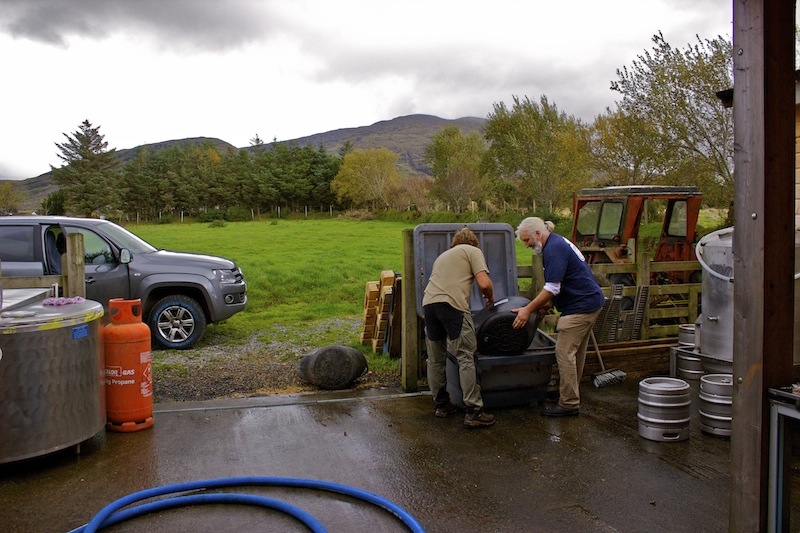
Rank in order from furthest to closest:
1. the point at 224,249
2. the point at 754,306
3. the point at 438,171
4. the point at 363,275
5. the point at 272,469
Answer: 1. the point at 438,171
2. the point at 224,249
3. the point at 363,275
4. the point at 272,469
5. the point at 754,306

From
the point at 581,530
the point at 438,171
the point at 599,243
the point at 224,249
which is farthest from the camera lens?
the point at 438,171

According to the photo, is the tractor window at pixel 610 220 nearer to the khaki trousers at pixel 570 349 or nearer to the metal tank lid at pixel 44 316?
the khaki trousers at pixel 570 349

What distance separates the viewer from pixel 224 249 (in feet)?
84.1

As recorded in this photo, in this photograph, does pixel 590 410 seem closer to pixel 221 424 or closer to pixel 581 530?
pixel 581 530

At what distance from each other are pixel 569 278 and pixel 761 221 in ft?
11.1

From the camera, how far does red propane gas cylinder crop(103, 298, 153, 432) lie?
5723 mm

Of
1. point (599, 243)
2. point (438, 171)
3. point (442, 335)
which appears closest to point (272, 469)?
point (442, 335)

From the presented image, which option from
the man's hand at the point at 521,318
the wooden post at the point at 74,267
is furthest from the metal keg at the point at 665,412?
the wooden post at the point at 74,267

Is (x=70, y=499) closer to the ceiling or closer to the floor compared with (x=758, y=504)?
closer to the floor

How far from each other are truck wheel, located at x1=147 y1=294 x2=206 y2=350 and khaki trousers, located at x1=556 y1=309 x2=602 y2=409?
5.87 m

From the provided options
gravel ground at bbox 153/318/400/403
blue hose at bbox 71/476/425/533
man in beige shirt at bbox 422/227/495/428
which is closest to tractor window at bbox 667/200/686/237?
gravel ground at bbox 153/318/400/403

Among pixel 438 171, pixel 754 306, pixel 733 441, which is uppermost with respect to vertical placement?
pixel 438 171

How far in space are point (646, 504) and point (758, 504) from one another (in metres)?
1.54

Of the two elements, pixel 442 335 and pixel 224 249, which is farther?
pixel 224 249
